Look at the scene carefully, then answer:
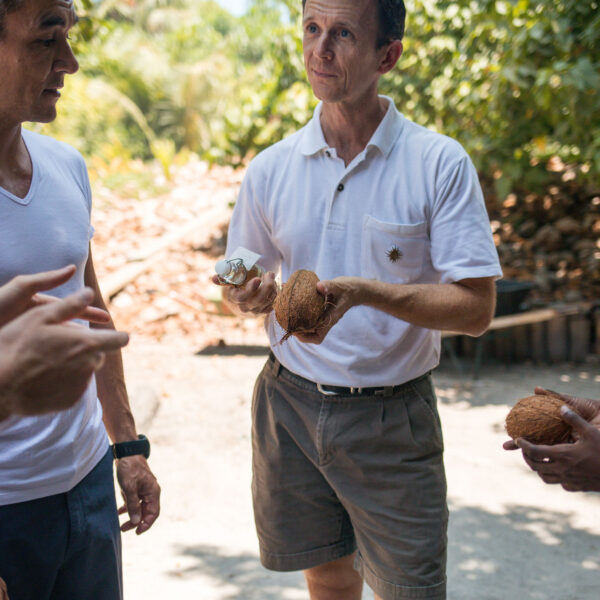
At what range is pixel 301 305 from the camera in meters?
2.03

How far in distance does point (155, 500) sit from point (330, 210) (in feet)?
3.64

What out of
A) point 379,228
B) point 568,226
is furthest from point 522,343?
point 379,228

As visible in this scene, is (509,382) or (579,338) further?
(579,338)

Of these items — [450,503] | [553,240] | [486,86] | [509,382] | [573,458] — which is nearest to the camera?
[573,458]

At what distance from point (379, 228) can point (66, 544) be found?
1314mm

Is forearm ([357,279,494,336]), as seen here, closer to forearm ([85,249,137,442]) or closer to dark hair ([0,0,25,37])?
forearm ([85,249,137,442])

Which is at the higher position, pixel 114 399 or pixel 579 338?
pixel 114 399

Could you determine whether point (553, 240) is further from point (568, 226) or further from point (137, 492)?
point (137, 492)

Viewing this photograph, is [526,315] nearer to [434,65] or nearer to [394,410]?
[434,65]

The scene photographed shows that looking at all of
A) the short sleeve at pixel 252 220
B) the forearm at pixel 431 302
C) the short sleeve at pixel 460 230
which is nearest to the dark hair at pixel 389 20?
the short sleeve at pixel 460 230

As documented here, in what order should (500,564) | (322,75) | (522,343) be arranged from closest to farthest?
(322,75) → (500,564) → (522,343)

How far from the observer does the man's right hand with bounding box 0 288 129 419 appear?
3.56 feet

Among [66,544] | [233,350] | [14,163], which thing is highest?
[14,163]

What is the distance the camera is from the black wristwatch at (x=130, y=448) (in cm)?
225
